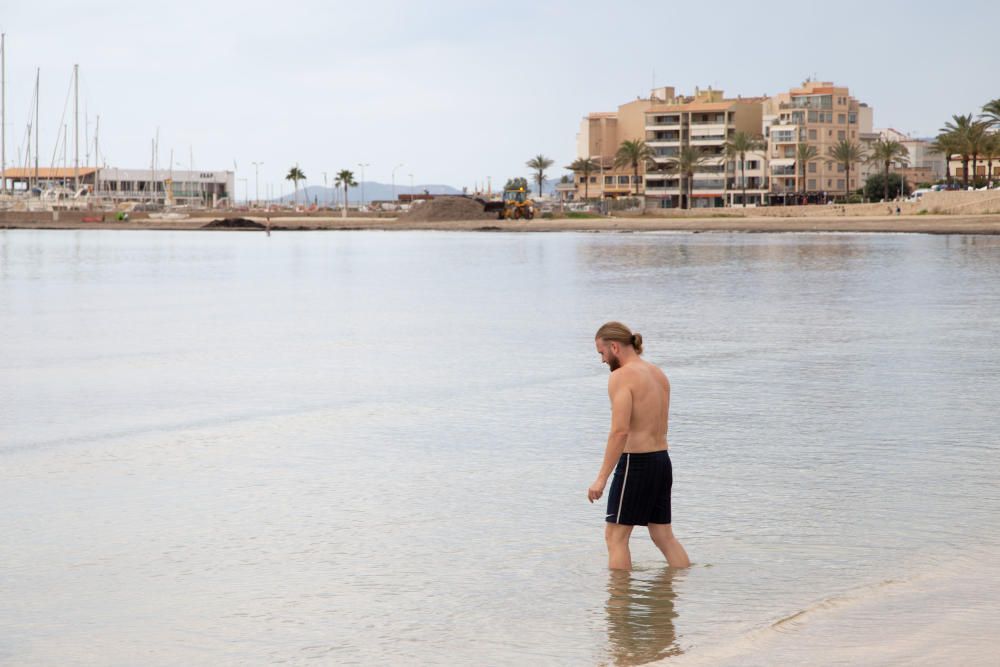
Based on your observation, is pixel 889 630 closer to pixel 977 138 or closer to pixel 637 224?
pixel 637 224

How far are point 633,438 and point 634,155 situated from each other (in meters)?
144

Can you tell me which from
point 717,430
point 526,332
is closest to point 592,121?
point 526,332

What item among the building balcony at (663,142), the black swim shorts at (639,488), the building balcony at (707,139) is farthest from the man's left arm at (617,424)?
the building balcony at (663,142)

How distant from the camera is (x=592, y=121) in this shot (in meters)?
177

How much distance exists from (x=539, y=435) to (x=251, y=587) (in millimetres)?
5230

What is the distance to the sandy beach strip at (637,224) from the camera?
3570 inches

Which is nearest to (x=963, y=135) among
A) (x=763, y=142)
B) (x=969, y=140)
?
(x=969, y=140)

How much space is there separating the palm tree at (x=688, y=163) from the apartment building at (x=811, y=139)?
8.27 m

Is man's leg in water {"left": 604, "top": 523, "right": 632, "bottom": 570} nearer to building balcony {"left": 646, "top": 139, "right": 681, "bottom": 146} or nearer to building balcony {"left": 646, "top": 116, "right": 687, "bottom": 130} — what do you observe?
building balcony {"left": 646, "top": 139, "right": 681, "bottom": 146}

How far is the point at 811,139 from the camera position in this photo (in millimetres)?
149375

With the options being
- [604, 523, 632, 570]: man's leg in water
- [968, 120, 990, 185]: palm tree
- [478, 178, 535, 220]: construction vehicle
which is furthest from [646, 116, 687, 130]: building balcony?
[604, 523, 632, 570]: man's leg in water

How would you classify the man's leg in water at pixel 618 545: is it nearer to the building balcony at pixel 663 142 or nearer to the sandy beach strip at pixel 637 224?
the sandy beach strip at pixel 637 224

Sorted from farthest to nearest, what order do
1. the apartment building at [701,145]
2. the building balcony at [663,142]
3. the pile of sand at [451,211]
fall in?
1. the building balcony at [663,142]
2. the apartment building at [701,145]
3. the pile of sand at [451,211]

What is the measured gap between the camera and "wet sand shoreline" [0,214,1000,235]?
3568 inches
